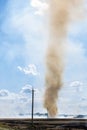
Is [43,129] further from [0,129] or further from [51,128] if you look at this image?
[0,129]

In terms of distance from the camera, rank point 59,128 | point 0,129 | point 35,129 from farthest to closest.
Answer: point 59,128
point 35,129
point 0,129

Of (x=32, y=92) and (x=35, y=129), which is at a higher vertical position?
(x=32, y=92)

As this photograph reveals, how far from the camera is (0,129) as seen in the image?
51.3 m

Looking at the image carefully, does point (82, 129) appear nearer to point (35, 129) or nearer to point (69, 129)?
point (69, 129)

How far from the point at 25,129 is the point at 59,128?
275 inches

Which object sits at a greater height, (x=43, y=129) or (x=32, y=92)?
(x=32, y=92)

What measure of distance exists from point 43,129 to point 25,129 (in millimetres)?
3250

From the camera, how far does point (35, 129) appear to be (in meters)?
63.1

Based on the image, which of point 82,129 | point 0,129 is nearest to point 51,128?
point 82,129

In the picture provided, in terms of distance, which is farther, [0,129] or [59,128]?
[59,128]

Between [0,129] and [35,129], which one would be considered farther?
[35,129]

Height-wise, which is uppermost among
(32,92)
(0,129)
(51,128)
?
(32,92)

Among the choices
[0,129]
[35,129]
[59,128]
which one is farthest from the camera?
[59,128]

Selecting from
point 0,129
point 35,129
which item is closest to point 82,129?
point 35,129
